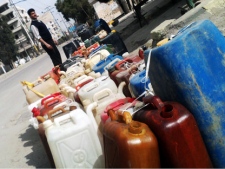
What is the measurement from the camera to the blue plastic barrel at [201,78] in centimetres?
176

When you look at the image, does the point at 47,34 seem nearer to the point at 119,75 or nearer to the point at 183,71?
the point at 119,75

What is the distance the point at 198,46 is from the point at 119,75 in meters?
1.55

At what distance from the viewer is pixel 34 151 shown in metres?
3.88

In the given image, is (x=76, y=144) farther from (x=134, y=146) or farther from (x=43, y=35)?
(x=43, y=35)

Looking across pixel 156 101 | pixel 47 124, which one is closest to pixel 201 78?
pixel 156 101

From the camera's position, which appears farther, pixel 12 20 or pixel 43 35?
pixel 12 20

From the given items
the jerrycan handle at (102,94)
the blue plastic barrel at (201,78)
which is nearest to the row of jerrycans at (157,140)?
the blue plastic barrel at (201,78)

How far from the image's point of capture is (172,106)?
5.49 feet

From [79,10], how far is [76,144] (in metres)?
52.0

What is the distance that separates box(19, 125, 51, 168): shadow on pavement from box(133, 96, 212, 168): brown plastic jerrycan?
187 cm

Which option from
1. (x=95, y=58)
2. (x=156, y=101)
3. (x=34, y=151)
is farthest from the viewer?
(x=95, y=58)

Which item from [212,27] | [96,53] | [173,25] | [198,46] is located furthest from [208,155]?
[96,53]

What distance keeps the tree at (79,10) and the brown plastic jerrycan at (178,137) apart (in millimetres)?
47599

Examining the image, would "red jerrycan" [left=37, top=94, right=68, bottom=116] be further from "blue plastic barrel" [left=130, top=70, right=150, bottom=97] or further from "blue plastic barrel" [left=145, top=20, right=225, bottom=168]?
"blue plastic barrel" [left=145, top=20, right=225, bottom=168]
